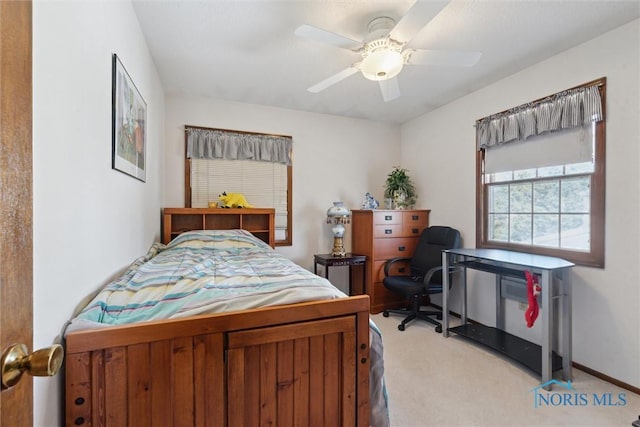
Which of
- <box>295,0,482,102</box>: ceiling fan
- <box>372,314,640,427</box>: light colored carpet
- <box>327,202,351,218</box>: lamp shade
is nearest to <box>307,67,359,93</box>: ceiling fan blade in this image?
<box>295,0,482,102</box>: ceiling fan

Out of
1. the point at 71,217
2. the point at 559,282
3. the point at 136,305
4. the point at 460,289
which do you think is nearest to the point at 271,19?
the point at 71,217

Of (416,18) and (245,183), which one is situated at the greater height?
(416,18)

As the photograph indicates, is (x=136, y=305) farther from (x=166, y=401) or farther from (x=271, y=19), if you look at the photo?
(x=271, y=19)

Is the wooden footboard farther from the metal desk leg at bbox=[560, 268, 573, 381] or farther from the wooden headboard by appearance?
the wooden headboard

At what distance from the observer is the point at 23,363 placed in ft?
1.43

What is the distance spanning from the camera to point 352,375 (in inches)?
43.4

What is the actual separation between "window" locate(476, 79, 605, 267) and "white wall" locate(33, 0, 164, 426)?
3.17 m

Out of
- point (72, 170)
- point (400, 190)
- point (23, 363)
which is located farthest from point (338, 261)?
point (23, 363)

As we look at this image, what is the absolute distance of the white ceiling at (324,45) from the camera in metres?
1.79

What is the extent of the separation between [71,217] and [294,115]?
3.05 metres

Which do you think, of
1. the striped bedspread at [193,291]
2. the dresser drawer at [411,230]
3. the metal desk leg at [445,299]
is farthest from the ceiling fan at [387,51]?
the dresser drawer at [411,230]

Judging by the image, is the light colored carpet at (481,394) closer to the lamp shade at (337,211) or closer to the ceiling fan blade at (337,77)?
the lamp shade at (337,211)

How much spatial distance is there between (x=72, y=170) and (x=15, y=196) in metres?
0.65

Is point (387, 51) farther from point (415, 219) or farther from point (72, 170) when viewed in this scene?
point (415, 219)
